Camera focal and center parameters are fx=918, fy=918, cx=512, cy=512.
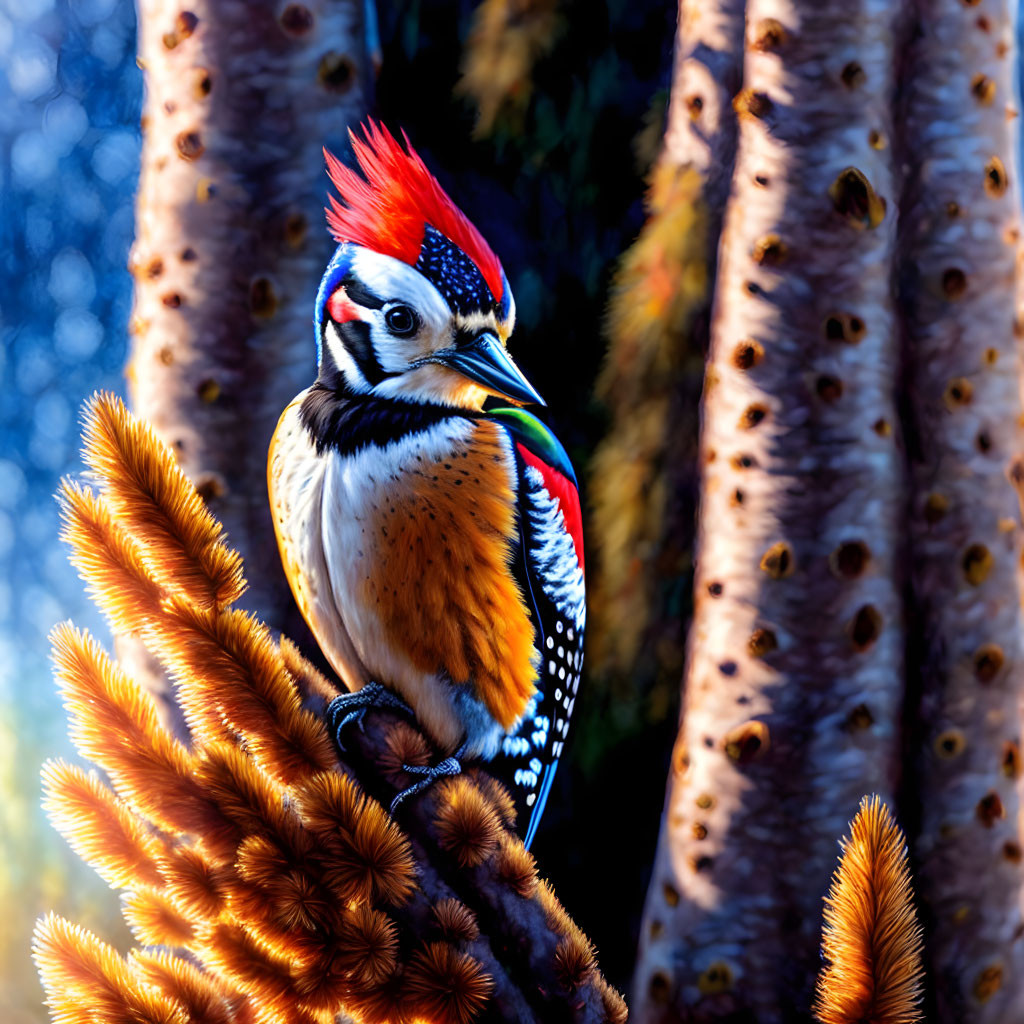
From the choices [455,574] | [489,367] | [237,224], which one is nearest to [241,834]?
[455,574]

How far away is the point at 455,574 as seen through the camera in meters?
0.87

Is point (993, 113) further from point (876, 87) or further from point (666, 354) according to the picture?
point (666, 354)

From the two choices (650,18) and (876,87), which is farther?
(650,18)

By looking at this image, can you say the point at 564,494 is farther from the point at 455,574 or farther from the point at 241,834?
the point at 241,834

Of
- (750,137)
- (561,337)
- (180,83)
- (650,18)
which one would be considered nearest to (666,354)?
(561,337)

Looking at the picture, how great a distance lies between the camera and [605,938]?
105 cm

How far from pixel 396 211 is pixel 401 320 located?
11 cm

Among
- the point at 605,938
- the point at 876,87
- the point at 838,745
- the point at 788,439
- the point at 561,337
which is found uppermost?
the point at 876,87

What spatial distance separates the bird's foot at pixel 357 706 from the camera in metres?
0.73

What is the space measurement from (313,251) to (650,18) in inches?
18.8

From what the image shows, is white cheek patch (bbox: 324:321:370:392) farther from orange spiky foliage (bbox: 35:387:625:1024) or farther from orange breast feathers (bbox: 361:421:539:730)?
orange spiky foliage (bbox: 35:387:625:1024)

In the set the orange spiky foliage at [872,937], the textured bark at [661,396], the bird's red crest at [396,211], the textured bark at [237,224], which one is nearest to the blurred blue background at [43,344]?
the textured bark at [237,224]

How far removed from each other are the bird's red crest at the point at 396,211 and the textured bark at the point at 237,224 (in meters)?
0.10

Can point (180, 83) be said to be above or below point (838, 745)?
above
